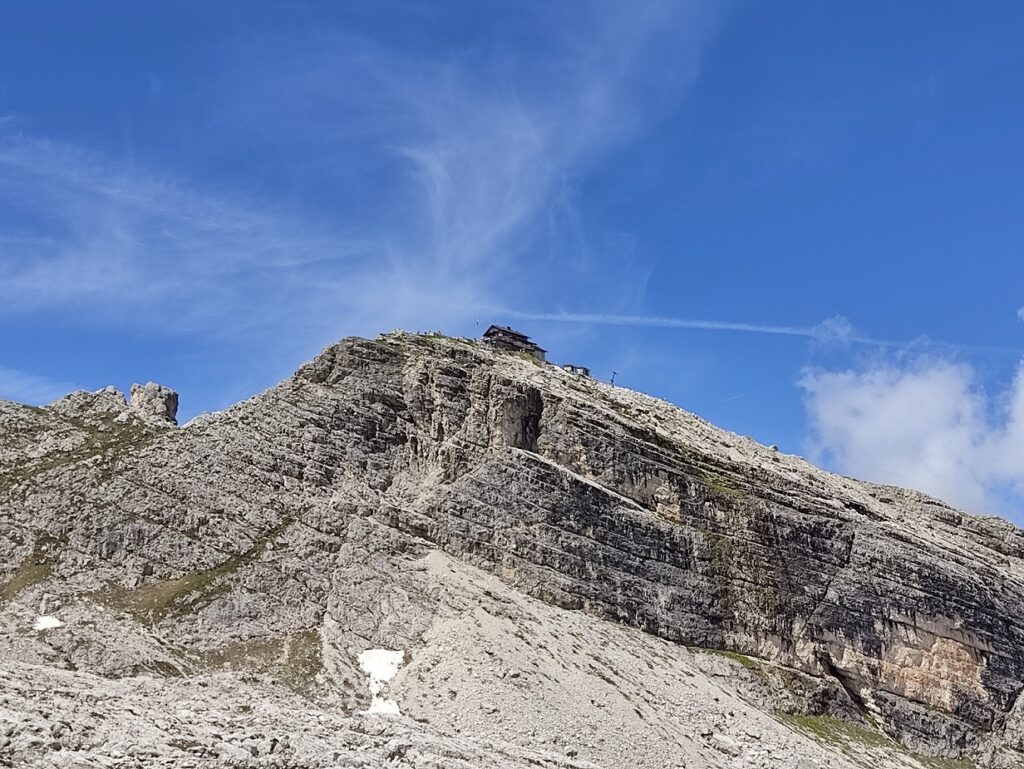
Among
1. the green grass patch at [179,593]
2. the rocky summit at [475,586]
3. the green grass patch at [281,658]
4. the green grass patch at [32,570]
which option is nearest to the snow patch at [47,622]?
the rocky summit at [475,586]

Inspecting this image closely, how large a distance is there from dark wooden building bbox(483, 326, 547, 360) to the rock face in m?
40.4

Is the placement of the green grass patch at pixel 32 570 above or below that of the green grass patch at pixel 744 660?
below

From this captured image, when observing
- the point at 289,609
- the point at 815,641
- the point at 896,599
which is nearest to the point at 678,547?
the point at 815,641

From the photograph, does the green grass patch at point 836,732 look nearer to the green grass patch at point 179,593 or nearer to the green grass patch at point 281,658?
the green grass patch at point 281,658

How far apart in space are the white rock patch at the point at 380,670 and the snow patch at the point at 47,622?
16.8 meters

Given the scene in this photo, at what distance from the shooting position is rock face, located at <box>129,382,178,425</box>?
78375mm

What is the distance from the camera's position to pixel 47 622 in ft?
181

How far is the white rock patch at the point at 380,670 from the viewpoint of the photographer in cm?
5409

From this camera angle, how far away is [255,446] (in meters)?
71.0

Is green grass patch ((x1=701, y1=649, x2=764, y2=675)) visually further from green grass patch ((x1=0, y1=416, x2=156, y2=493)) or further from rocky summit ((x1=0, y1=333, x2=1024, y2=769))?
green grass patch ((x1=0, y1=416, x2=156, y2=493))

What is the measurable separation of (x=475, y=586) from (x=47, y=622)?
84.0 ft

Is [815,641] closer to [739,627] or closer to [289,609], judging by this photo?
[739,627]

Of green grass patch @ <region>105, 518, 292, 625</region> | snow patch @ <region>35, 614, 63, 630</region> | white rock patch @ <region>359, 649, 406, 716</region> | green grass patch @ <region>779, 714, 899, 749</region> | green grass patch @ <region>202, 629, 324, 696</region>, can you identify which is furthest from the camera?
green grass patch @ <region>779, 714, 899, 749</region>

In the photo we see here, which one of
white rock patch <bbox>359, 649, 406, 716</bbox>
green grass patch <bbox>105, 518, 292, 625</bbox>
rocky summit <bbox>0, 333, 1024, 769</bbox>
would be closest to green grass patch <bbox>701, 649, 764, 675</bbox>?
rocky summit <bbox>0, 333, 1024, 769</bbox>
